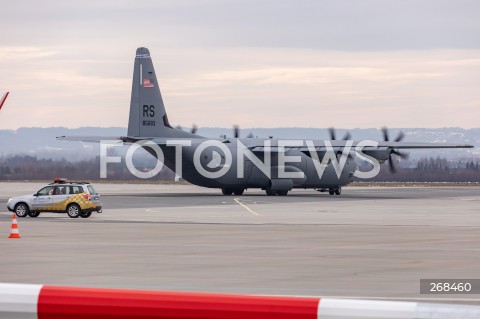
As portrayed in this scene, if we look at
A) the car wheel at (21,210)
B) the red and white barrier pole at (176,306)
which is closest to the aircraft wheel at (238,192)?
the car wheel at (21,210)

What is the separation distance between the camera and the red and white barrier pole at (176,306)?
632 centimetres

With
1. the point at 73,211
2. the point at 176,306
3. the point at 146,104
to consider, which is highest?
the point at 146,104

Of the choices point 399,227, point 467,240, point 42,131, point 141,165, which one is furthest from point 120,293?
point 42,131

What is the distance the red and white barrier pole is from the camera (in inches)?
249

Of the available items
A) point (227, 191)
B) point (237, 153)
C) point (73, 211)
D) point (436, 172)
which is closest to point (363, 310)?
point (73, 211)

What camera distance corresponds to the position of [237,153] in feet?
243

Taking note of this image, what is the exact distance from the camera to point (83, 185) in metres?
45.8

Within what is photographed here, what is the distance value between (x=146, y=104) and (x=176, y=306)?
65987 millimetres

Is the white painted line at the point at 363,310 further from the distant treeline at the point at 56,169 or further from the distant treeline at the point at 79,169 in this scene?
the distant treeline at the point at 56,169

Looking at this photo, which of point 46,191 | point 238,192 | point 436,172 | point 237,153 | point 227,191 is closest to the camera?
point 46,191

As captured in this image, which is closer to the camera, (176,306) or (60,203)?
(176,306)

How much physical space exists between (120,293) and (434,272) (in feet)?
50.7

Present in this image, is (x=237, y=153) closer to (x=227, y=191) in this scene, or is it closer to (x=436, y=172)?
(x=227, y=191)

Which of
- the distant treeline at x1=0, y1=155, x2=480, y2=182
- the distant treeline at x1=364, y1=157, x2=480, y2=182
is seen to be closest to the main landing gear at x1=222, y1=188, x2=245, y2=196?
the distant treeline at x1=0, y1=155, x2=480, y2=182
